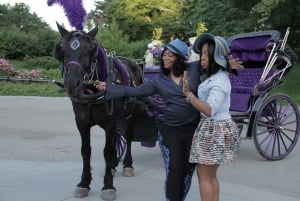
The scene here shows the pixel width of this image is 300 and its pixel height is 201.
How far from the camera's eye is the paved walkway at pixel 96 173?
5953 millimetres

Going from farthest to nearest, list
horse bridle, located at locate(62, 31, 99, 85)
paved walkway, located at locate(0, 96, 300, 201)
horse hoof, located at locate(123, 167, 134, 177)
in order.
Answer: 1. horse hoof, located at locate(123, 167, 134, 177)
2. paved walkway, located at locate(0, 96, 300, 201)
3. horse bridle, located at locate(62, 31, 99, 85)

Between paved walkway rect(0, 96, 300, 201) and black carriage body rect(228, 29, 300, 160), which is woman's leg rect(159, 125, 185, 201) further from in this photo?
black carriage body rect(228, 29, 300, 160)

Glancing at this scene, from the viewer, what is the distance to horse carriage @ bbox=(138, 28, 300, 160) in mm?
8023

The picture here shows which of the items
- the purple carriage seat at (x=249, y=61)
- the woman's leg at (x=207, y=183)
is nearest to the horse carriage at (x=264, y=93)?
the purple carriage seat at (x=249, y=61)

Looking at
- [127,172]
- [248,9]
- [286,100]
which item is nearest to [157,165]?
[127,172]

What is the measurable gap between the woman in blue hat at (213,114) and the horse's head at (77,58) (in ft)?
3.74

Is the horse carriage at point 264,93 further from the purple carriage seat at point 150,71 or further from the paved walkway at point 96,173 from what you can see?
the paved walkway at point 96,173

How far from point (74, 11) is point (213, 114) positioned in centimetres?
209

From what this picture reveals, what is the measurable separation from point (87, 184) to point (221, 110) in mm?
2341

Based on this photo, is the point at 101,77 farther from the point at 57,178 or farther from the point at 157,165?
the point at 157,165

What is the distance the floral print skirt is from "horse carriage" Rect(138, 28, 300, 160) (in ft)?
12.3

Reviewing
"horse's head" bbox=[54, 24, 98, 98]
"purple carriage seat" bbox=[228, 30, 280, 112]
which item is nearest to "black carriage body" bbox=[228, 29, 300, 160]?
"purple carriage seat" bbox=[228, 30, 280, 112]

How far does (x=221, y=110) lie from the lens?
13.6 feet

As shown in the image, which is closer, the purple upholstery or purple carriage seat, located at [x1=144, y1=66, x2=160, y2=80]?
purple carriage seat, located at [x1=144, y1=66, x2=160, y2=80]
